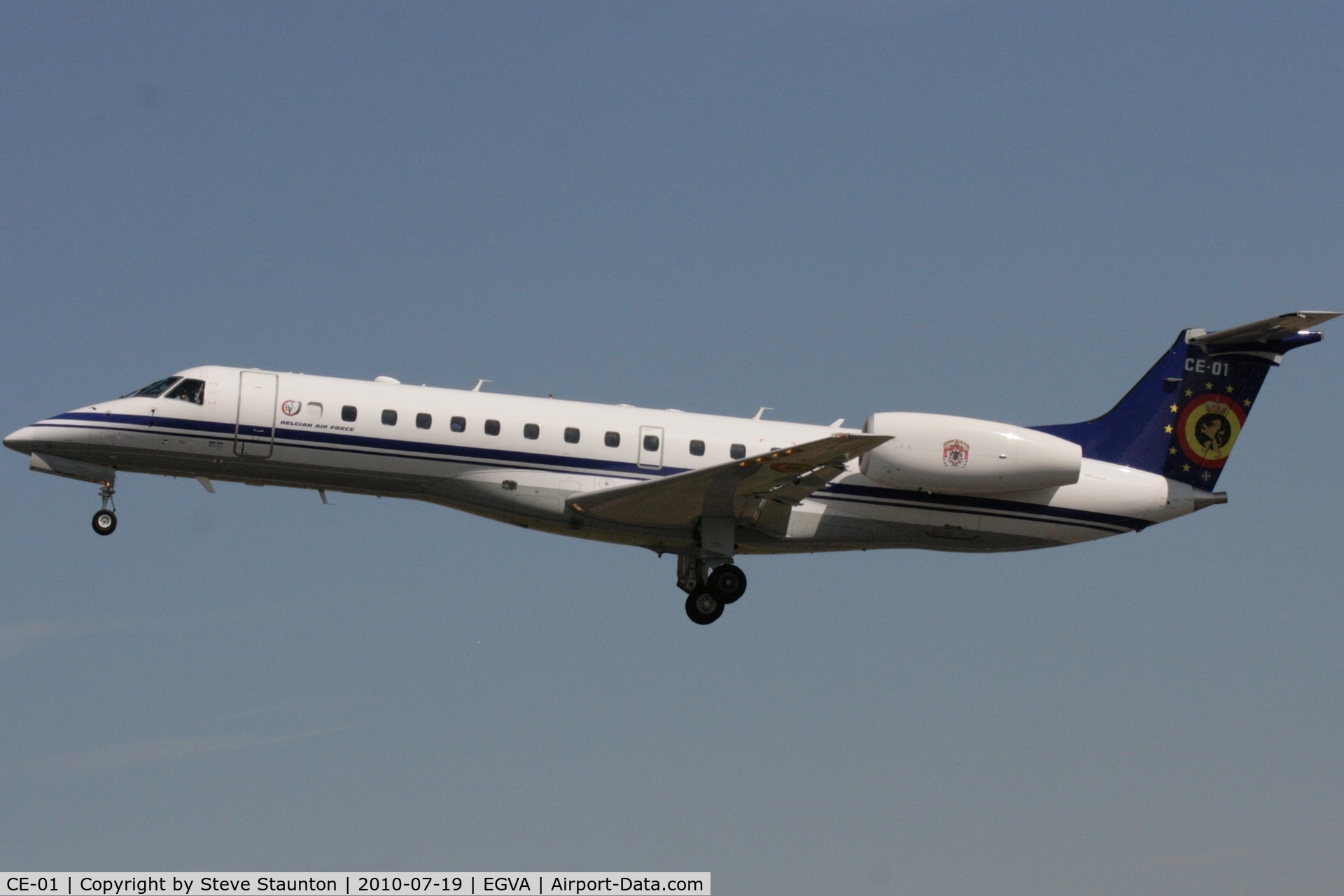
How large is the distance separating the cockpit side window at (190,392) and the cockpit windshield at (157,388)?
106mm

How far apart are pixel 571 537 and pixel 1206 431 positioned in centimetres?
1053

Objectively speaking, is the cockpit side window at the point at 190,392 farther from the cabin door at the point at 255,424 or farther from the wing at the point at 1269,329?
the wing at the point at 1269,329

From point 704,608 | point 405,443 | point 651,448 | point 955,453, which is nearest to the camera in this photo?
point 405,443

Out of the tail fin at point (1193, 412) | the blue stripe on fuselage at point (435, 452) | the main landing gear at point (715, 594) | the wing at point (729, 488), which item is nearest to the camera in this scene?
the wing at point (729, 488)

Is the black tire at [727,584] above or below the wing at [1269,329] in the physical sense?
below

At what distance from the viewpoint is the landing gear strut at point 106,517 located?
23.4 m

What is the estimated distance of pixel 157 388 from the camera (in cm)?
2338

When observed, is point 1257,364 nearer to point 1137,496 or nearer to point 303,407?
point 1137,496

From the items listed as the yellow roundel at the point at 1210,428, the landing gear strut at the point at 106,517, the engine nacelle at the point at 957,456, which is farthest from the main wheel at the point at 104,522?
the yellow roundel at the point at 1210,428

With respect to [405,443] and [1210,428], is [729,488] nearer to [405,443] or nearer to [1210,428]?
[405,443]

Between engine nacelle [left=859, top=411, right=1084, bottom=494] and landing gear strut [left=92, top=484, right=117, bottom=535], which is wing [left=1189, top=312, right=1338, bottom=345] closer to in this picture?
engine nacelle [left=859, top=411, right=1084, bottom=494]

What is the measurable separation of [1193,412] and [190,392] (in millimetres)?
15907

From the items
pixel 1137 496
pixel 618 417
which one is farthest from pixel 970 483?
pixel 618 417

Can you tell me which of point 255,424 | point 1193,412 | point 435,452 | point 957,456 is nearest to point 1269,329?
point 1193,412
